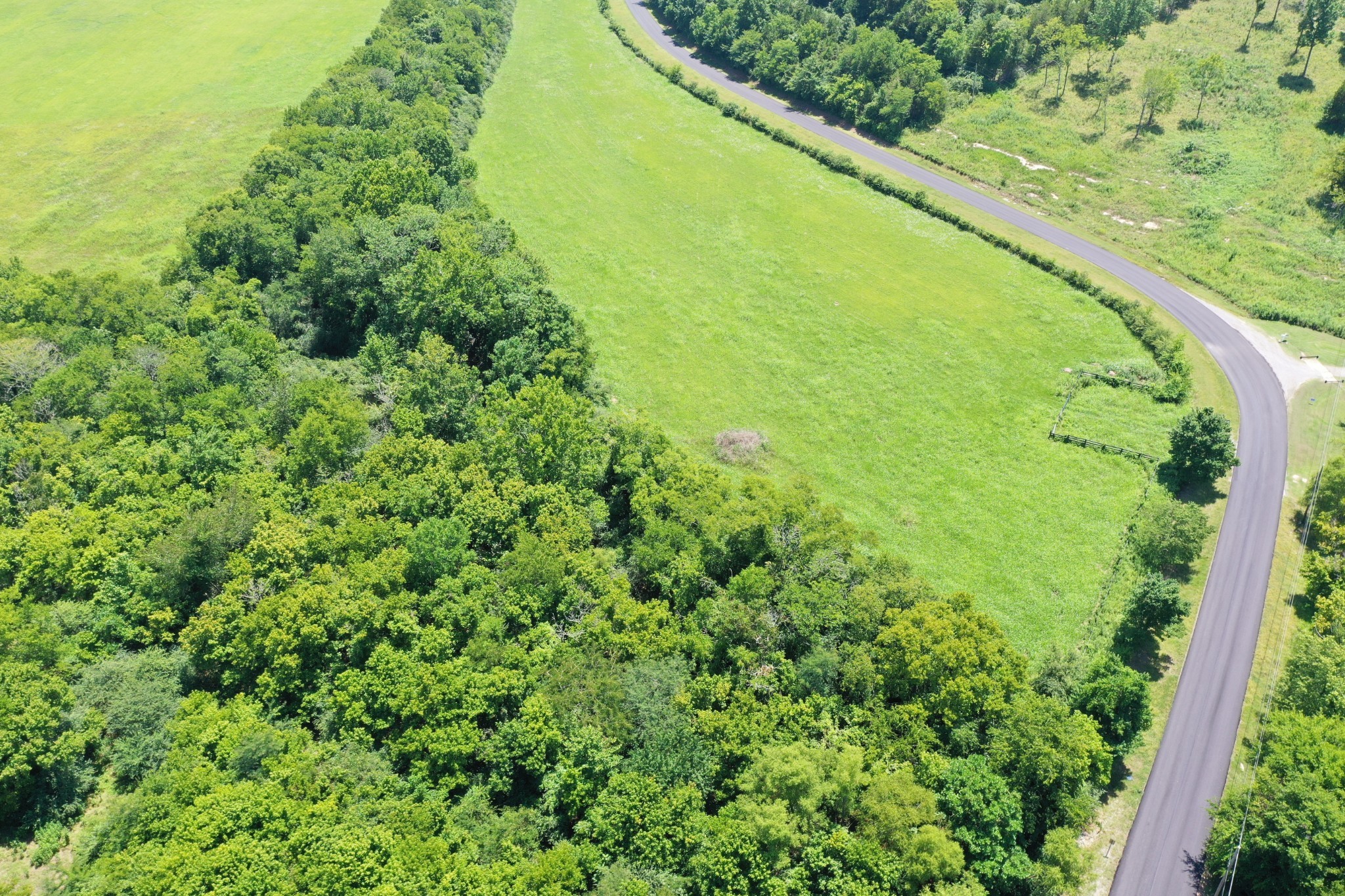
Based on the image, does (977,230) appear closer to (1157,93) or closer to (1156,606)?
(1157,93)

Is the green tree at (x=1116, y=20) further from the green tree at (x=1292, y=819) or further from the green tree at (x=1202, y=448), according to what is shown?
the green tree at (x=1292, y=819)

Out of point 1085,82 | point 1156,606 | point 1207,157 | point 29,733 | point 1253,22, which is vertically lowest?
point 29,733

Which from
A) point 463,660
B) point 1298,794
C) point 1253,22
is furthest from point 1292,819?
point 1253,22

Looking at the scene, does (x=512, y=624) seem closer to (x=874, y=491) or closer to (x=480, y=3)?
(x=874, y=491)

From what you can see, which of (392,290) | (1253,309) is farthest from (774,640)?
(1253,309)

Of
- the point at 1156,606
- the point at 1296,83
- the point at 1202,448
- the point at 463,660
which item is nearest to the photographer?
the point at 463,660
